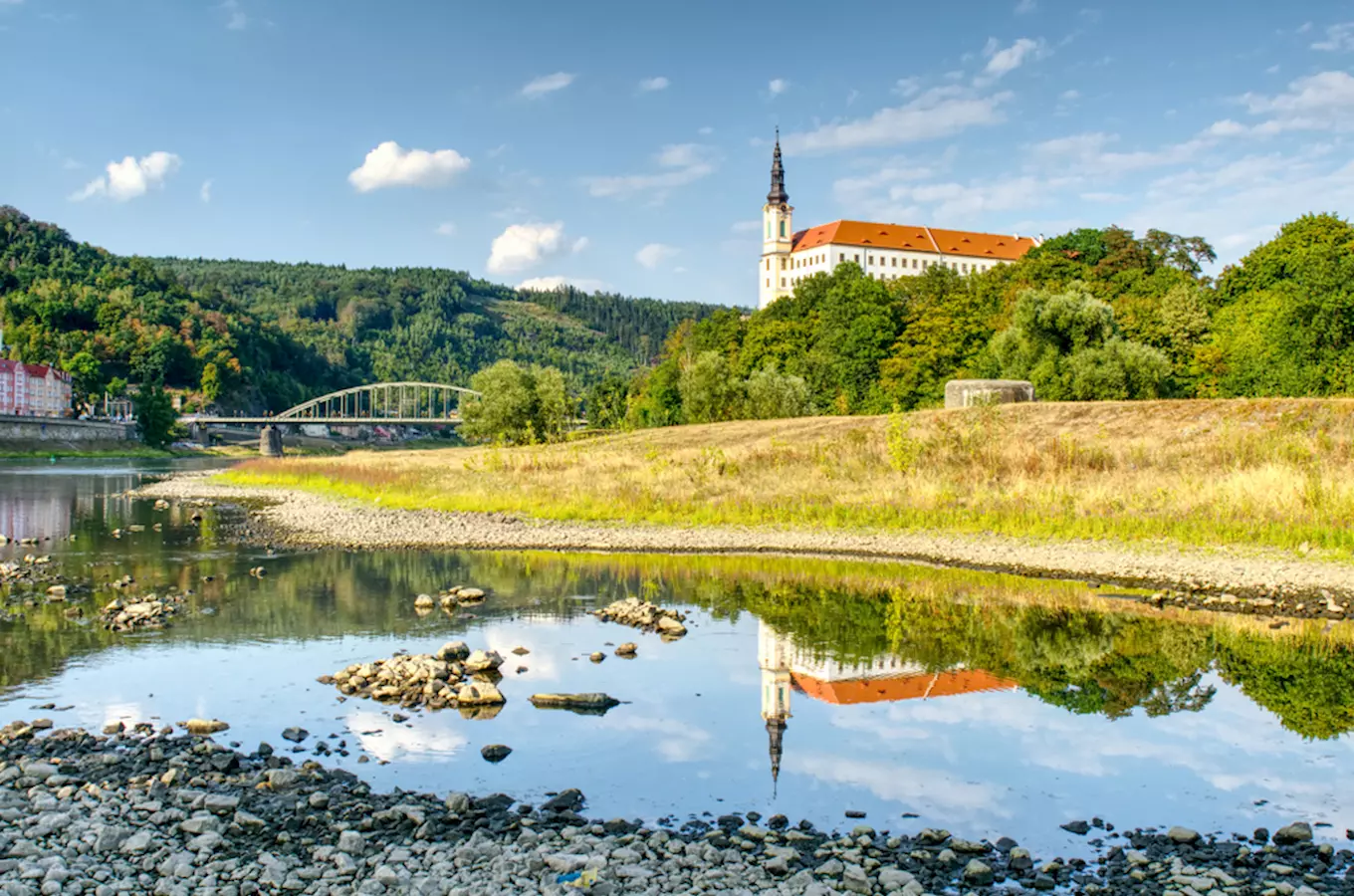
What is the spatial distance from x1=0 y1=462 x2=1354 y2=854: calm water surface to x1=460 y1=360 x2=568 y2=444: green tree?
4875 centimetres

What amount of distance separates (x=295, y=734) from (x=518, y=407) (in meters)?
60.1

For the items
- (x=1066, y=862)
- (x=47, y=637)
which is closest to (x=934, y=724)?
(x=1066, y=862)

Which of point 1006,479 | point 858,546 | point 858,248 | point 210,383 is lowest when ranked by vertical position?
point 858,546

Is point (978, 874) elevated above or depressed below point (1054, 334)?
below

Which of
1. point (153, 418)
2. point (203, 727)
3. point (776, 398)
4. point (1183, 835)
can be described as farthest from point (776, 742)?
point (153, 418)

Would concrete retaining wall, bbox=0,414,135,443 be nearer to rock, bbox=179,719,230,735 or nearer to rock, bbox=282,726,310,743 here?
rock, bbox=179,719,230,735

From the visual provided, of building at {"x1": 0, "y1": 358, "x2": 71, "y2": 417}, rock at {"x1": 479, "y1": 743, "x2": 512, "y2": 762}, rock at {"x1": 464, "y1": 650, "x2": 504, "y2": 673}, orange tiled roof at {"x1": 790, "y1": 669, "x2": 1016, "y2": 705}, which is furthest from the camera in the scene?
building at {"x1": 0, "y1": 358, "x2": 71, "y2": 417}

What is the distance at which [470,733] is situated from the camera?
1131 centimetres

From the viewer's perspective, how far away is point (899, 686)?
13523 millimetres

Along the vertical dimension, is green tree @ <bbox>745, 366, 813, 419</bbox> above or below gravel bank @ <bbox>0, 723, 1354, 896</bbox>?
above

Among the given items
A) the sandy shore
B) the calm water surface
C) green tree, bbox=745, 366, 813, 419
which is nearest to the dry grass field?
the sandy shore

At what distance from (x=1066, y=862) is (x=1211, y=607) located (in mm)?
11846

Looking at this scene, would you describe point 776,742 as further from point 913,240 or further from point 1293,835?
point 913,240

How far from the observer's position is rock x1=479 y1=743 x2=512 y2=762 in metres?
10.4
